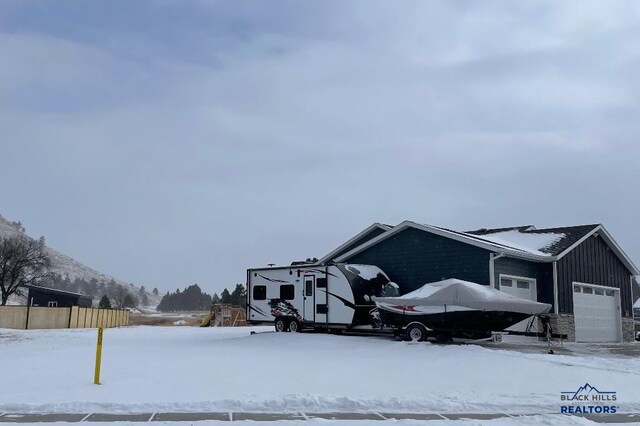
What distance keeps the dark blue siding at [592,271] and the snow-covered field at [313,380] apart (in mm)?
7864

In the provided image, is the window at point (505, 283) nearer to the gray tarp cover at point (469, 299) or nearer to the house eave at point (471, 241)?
the house eave at point (471, 241)

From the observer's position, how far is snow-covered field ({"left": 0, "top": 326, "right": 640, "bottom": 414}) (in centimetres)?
1044

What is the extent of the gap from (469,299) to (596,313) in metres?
11.4

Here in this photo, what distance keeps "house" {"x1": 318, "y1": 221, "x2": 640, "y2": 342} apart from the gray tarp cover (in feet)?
8.95

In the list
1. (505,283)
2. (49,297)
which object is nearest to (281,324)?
(505,283)

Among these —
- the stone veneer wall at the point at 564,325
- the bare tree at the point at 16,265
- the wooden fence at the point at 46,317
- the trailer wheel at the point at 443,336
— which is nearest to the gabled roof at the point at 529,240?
the stone veneer wall at the point at 564,325

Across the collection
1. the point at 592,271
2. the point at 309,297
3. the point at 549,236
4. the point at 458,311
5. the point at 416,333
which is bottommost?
the point at 416,333

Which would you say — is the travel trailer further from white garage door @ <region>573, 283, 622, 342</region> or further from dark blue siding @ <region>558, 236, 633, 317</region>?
white garage door @ <region>573, 283, 622, 342</region>

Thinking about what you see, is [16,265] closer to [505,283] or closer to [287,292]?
[287,292]

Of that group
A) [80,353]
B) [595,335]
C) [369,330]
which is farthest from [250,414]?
[595,335]

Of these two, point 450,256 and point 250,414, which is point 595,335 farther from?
point 250,414

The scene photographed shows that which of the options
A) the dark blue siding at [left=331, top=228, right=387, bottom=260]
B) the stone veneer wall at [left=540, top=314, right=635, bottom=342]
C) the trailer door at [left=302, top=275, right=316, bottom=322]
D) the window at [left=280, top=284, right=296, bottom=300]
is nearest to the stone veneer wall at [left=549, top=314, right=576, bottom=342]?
the stone veneer wall at [left=540, top=314, right=635, bottom=342]

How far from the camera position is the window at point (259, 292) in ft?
91.1

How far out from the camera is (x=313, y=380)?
1316 centimetres
